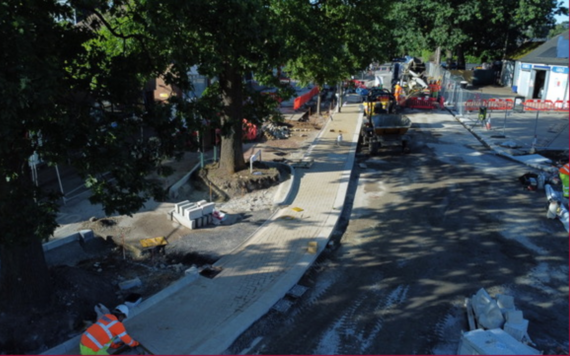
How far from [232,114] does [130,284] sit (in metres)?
7.27

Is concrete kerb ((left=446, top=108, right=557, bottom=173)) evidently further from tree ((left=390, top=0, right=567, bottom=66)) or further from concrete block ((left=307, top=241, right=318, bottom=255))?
tree ((left=390, top=0, right=567, bottom=66))

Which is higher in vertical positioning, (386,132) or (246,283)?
(386,132)

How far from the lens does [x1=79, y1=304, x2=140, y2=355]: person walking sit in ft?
21.8

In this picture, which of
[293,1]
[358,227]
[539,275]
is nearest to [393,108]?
[293,1]

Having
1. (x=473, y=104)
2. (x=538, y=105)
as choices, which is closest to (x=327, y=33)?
(x=473, y=104)

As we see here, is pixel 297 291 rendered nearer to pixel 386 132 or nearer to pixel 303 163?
pixel 303 163

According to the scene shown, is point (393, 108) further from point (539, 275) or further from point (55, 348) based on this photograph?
point (55, 348)

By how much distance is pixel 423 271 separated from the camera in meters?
9.81

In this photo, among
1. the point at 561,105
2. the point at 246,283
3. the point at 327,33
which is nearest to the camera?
the point at 246,283

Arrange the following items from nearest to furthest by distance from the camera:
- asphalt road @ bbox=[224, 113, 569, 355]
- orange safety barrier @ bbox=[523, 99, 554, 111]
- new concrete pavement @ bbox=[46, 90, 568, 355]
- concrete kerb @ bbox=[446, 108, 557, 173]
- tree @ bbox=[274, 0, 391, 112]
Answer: new concrete pavement @ bbox=[46, 90, 568, 355] < asphalt road @ bbox=[224, 113, 569, 355] < tree @ bbox=[274, 0, 391, 112] < concrete kerb @ bbox=[446, 108, 557, 173] < orange safety barrier @ bbox=[523, 99, 554, 111]

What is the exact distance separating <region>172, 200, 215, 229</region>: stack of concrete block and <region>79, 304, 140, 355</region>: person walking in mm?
4976

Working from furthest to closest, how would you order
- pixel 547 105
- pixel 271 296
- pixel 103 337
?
pixel 547 105 < pixel 271 296 < pixel 103 337

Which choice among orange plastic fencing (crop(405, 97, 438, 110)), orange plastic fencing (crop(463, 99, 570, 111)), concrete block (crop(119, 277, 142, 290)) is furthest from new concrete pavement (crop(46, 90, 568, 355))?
orange plastic fencing (crop(405, 97, 438, 110))

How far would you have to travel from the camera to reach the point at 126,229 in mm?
11758
